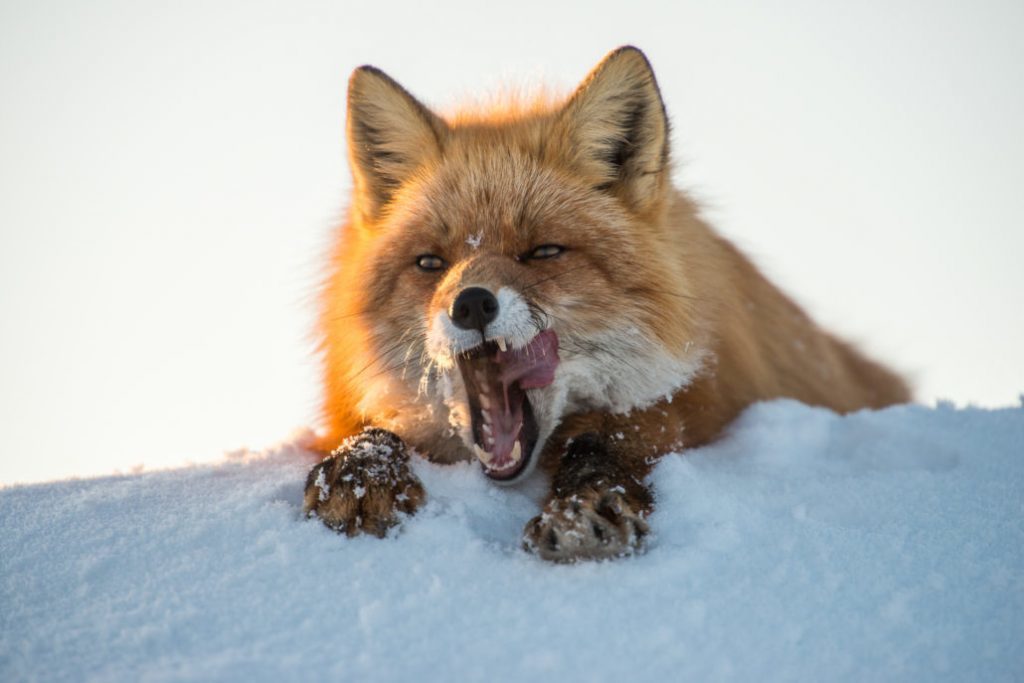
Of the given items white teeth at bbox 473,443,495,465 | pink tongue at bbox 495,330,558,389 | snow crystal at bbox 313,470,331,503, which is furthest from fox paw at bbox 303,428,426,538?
pink tongue at bbox 495,330,558,389

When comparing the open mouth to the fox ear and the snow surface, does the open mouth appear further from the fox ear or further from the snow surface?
the fox ear

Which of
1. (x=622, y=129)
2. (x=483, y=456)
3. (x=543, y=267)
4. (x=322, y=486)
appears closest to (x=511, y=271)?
(x=543, y=267)

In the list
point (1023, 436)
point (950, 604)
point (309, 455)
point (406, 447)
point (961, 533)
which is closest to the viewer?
point (950, 604)

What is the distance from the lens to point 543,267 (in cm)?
310

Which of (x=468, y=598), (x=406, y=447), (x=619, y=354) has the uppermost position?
(x=619, y=354)

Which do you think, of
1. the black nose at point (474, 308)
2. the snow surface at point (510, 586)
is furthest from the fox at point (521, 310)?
the snow surface at point (510, 586)

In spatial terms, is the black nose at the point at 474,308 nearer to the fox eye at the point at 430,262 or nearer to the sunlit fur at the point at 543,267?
the sunlit fur at the point at 543,267

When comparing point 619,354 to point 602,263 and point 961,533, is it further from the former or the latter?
point 961,533

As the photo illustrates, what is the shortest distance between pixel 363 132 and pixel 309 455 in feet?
4.97

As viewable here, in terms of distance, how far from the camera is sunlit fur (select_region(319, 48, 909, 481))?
10.1 ft

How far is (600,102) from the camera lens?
132 inches

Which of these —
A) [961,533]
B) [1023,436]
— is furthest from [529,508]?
[1023,436]

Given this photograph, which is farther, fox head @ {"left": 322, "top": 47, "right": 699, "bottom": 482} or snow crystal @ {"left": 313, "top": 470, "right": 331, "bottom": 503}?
fox head @ {"left": 322, "top": 47, "right": 699, "bottom": 482}

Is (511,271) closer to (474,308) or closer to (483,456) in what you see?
(474,308)
